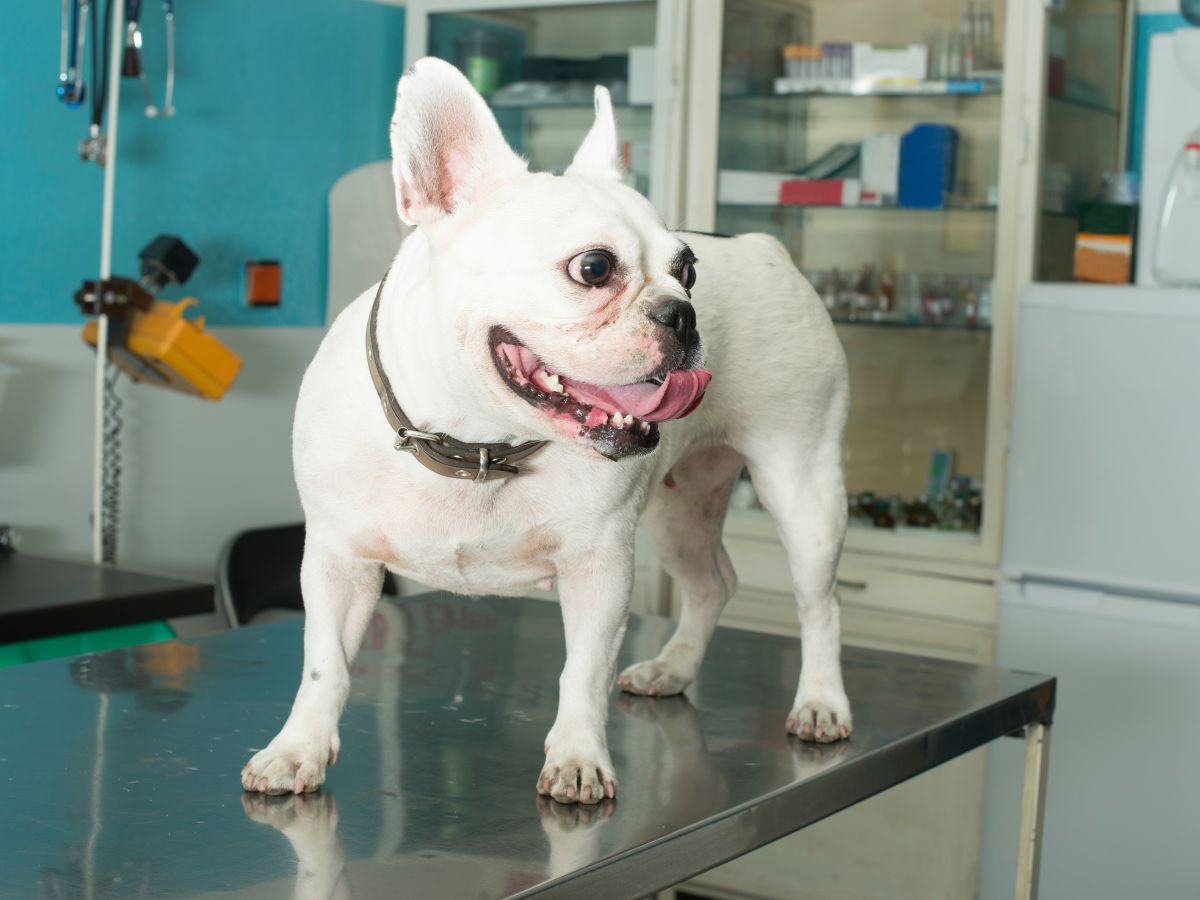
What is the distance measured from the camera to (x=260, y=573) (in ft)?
11.0

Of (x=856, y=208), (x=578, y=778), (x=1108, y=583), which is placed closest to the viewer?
(x=578, y=778)

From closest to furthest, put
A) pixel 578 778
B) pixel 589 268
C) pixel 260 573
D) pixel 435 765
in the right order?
pixel 589 268 < pixel 578 778 < pixel 435 765 < pixel 260 573

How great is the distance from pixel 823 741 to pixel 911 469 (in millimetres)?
2062

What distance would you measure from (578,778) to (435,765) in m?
0.19

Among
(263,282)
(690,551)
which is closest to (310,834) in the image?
(690,551)

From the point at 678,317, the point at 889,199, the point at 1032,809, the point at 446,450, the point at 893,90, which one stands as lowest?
the point at 1032,809

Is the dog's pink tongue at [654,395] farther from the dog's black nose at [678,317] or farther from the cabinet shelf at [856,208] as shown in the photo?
the cabinet shelf at [856,208]

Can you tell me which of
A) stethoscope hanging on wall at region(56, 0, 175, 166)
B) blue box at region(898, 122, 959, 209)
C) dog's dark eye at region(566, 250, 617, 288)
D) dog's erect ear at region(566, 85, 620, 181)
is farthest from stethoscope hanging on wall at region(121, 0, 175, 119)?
dog's dark eye at region(566, 250, 617, 288)

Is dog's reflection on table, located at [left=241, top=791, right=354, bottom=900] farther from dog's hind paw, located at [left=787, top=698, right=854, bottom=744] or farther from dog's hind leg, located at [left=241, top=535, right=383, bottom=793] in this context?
dog's hind paw, located at [left=787, top=698, right=854, bottom=744]

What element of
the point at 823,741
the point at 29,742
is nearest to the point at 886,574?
the point at 823,741

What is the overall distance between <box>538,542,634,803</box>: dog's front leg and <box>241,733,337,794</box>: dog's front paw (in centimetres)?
19

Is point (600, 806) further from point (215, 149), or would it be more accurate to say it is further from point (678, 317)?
point (215, 149)

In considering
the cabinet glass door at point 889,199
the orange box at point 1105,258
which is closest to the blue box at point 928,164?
the cabinet glass door at point 889,199

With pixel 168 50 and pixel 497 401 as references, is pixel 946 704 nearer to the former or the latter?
pixel 497 401
